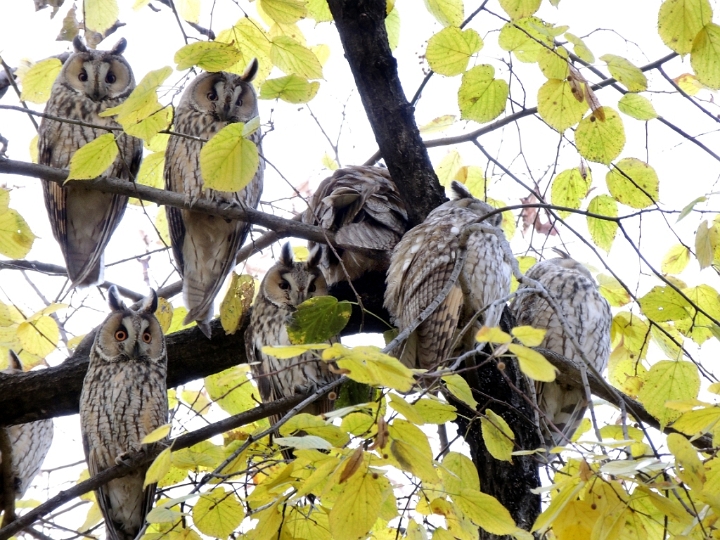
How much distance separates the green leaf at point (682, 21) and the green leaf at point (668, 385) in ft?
2.65

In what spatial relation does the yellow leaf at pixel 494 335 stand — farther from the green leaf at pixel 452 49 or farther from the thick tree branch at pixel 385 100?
the thick tree branch at pixel 385 100

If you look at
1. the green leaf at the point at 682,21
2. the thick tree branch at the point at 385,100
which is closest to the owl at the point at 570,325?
the thick tree branch at the point at 385,100

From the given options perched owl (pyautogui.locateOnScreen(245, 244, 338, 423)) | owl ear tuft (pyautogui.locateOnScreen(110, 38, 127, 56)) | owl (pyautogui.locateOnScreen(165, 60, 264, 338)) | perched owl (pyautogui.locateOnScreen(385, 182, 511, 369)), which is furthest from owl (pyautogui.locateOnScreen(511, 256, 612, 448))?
owl ear tuft (pyautogui.locateOnScreen(110, 38, 127, 56))

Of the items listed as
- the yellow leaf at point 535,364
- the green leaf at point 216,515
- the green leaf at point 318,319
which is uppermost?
the green leaf at point 318,319

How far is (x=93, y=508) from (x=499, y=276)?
5.62ft

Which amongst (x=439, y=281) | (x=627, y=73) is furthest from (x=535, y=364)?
(x=439, y=281)

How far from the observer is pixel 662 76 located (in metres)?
2.44

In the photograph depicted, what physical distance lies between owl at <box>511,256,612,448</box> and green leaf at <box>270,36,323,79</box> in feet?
4.63

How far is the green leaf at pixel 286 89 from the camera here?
183 centimetres

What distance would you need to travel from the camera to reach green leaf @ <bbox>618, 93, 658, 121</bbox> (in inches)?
81.6

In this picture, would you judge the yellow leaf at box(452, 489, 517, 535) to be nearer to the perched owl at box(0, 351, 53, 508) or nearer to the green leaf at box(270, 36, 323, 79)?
the green leaf at box(270, 36, 323, 79)

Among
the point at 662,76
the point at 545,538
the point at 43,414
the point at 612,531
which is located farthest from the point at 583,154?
the point at 43,414

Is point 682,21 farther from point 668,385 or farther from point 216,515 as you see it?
point 216,515

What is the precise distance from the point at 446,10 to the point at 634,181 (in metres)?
0.79
